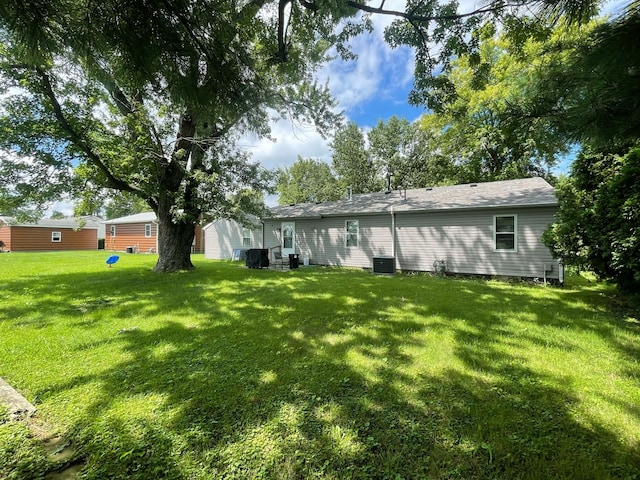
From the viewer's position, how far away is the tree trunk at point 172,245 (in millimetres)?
10320

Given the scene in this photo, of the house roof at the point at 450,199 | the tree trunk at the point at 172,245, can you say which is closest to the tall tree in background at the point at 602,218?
the house roof at the point at 450,199

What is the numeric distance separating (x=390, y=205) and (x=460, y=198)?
252 centimetres

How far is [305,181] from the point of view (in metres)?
35.1

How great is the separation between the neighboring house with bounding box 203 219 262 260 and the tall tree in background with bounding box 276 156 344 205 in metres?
13.2

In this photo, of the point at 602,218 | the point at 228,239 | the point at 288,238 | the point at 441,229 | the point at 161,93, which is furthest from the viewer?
the point at 228,239

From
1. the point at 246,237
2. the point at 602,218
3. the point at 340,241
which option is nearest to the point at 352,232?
the point at 340,241

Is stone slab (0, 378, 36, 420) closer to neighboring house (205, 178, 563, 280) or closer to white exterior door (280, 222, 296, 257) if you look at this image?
neighboring house (205, 178, 563, 280)

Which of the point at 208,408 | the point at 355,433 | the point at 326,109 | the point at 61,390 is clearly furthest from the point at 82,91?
the point at 355,433

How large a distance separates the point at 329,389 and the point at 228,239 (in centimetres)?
1643

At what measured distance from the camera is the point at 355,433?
2113 millimetres

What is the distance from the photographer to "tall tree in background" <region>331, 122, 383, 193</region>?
26141 millimetres

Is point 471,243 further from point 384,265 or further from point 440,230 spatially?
point 384,265

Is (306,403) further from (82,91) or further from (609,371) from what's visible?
(82,91)

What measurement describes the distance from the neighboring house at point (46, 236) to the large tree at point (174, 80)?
16.2 m
